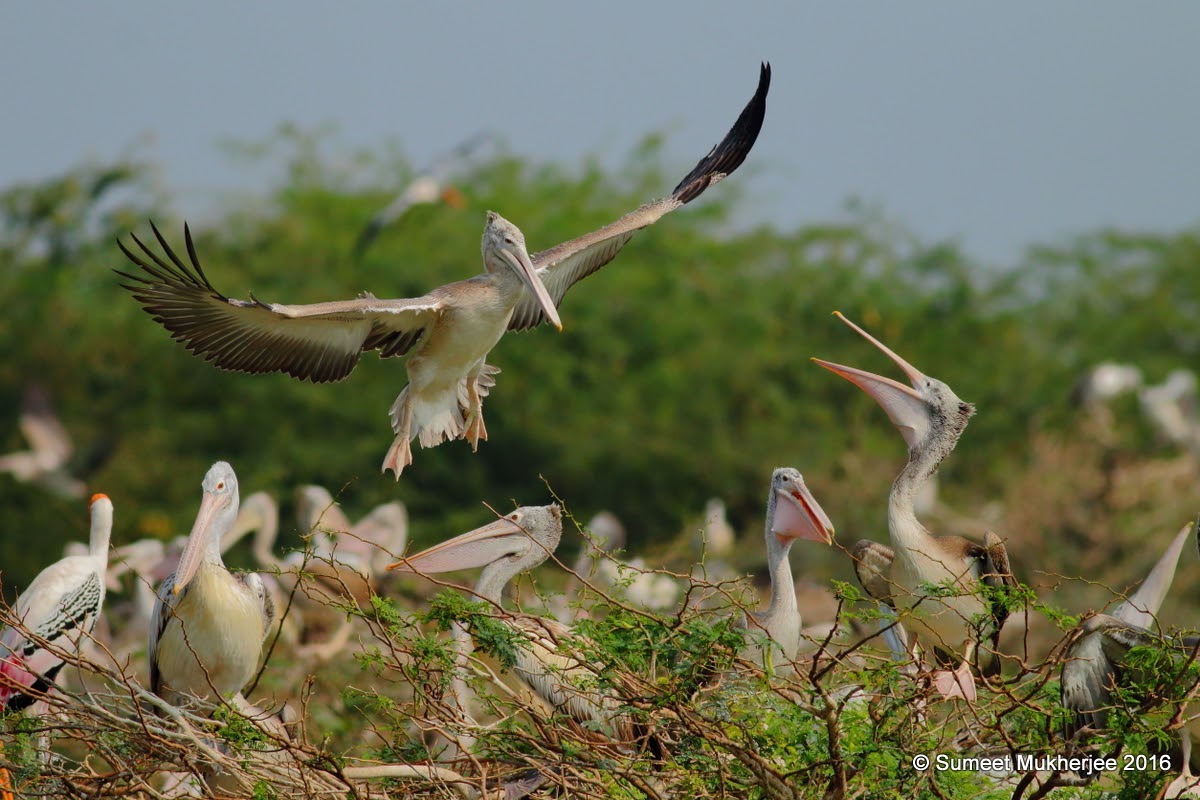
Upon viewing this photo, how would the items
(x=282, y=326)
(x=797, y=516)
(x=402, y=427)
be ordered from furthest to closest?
(x=402, y=427)
(x=282, y=326)
(x=797, y=516)

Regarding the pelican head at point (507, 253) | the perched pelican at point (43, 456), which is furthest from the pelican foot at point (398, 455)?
the perched pelican at point (43, 456)

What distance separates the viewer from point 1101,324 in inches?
691

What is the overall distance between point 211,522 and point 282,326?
697 millimetres

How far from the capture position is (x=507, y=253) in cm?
556

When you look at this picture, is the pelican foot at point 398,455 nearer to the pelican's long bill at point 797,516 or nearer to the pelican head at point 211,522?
the pelican head at point 211,522

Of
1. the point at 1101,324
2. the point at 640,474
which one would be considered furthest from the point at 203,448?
the point at 1101,324

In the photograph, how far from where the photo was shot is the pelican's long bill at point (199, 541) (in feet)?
16.5

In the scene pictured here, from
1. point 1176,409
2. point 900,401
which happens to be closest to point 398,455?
point 900,401

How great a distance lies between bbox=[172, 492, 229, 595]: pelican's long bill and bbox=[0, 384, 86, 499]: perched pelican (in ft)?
29.7

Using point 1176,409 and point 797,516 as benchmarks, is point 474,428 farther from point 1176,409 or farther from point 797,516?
point 1176,409

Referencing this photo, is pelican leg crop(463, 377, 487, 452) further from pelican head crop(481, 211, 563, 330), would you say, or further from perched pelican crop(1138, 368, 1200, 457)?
perched pelican crop(1138, 368, 1200, 457)

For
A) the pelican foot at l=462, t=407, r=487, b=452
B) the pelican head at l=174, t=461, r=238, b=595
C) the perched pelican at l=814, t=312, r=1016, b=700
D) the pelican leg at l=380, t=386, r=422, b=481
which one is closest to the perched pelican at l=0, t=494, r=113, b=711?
the pelican head at l=174, t=461, r=238, b=595

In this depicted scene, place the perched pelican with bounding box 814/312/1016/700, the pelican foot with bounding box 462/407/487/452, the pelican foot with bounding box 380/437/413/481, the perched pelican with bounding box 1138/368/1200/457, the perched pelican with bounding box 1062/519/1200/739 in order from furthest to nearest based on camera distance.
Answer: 1. the perched pelican with bounding box 1138/368/1200/457
2. the pelican foot with bounding box 462/407/487/452
3. the pelican foot with bounding box 380/437/413/481
4. the perched pelican with bounding box 814/312/1016/700
5. the perched pelican with bounding box 1062/519/1200/739

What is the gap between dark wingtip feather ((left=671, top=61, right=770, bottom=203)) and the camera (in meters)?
6.02
